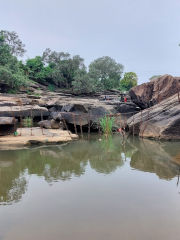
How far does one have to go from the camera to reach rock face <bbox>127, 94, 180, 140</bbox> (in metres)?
8.45

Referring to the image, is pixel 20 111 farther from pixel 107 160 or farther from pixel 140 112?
pixel 107 160

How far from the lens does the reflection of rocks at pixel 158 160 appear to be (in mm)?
4509

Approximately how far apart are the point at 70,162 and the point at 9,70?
15924 millimetres

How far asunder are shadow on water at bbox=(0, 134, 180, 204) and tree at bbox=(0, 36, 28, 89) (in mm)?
12995

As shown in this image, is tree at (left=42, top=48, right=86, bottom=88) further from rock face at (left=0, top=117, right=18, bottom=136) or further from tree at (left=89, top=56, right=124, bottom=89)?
rock face at (left=0, top=117, right=18, bottom=136)

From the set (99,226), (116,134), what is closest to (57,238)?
(99,226)

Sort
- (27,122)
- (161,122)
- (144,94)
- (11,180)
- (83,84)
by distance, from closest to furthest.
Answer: (11,180)
(161,122)
(144,94)
(27,122)
(83,84)

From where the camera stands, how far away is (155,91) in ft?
38.8

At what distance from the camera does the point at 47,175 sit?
4359 mm

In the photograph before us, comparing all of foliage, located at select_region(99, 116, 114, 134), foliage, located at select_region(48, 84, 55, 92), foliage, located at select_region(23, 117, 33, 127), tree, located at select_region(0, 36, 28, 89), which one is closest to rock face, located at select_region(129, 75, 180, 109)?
foliage, located at select_region(99, 116, 114, 134)

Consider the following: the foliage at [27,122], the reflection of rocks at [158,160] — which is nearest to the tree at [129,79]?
the foliage at [27,122]

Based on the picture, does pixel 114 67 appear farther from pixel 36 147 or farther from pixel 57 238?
pixel 57 238

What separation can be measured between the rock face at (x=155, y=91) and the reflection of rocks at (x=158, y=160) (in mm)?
4881

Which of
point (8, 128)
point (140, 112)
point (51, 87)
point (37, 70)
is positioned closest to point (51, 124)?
point (8, 128)
